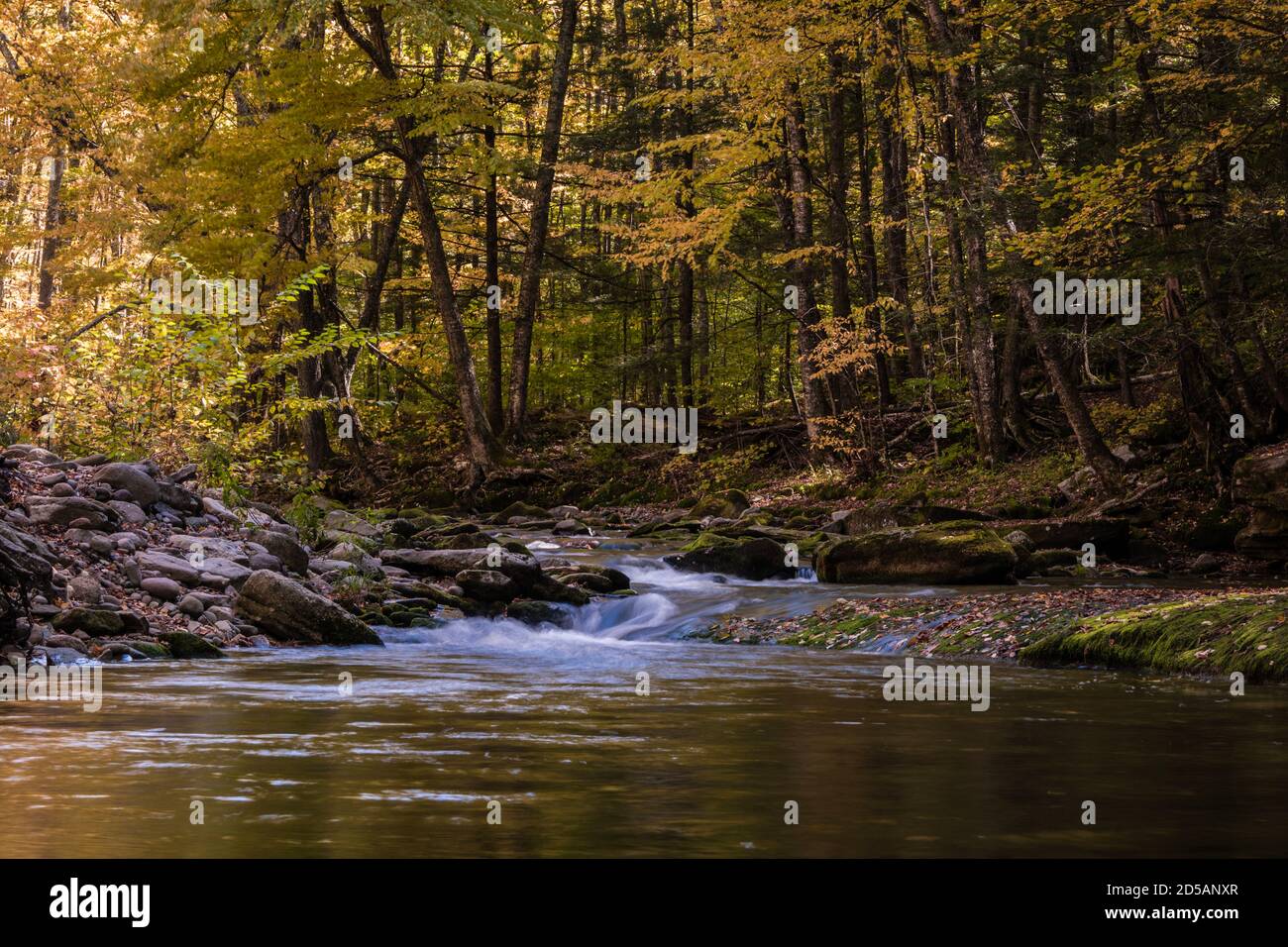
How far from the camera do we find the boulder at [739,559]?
641 inches

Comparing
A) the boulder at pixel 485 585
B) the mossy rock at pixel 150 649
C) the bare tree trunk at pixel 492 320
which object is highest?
the bare tree trunk at pixel 492 320

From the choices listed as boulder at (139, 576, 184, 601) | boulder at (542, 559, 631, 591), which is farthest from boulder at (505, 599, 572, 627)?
boulder at (139, 576, 184, 601)

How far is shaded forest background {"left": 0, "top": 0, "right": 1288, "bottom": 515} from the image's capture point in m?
14.5

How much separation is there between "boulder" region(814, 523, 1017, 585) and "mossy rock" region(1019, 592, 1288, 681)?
12.3 ft

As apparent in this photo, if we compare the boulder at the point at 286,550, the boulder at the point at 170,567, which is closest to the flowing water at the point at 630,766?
the boulder at the point at 170,567

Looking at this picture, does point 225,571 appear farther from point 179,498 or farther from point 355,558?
point 355,558

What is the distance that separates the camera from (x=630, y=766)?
4.99 m

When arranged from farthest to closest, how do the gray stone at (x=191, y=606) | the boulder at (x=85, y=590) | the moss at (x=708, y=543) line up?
the moss at (x=708, y=543), the gray stone at (x=191, y=606), the boulder at (x=85, y=590)

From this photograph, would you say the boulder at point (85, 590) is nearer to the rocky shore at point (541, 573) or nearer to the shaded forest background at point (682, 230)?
the rocky shore at point (541, 573)

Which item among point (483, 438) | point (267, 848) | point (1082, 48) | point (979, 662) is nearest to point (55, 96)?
point (483, 438)

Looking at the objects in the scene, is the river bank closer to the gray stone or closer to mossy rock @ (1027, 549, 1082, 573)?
mossy rock @ (1027, 549, 1082, 573)

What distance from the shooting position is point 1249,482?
15.0 metres

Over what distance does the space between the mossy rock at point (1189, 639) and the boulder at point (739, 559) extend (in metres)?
6.57
